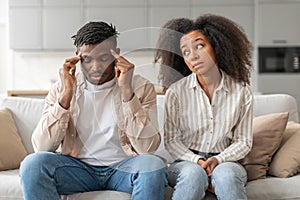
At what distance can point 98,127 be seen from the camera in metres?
2.18

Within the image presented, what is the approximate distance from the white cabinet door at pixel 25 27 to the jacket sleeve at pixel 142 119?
4.05 m

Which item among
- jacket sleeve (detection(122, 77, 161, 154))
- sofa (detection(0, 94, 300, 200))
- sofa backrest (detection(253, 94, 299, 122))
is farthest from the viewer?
sofa backrest (detection(253, 94, 299, 122))

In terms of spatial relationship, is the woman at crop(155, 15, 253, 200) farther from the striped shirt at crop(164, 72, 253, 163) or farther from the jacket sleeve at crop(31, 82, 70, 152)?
the jacket sleeve at crop(31, 82, 70, 152)

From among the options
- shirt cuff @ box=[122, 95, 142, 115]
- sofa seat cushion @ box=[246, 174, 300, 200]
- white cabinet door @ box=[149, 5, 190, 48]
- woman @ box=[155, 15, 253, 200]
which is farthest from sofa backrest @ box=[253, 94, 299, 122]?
white cabinet door @ box=[149, 5, 190, 48]

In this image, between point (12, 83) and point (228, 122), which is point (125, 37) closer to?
point (228, 122)

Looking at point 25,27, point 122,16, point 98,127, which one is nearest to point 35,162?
point 98,127

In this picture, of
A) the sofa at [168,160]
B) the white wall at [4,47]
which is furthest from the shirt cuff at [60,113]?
the white wall at [4,47]

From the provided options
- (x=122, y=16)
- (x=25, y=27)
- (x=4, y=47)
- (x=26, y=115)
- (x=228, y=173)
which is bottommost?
(x=228, y=173)

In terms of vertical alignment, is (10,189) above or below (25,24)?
below

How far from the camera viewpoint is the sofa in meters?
2.20

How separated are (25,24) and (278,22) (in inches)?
118

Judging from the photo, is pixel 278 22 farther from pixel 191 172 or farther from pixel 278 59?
pixel 191 172

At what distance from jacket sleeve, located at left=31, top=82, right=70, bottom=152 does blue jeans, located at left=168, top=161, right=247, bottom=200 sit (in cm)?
54

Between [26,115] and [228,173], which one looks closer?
[228,173]
